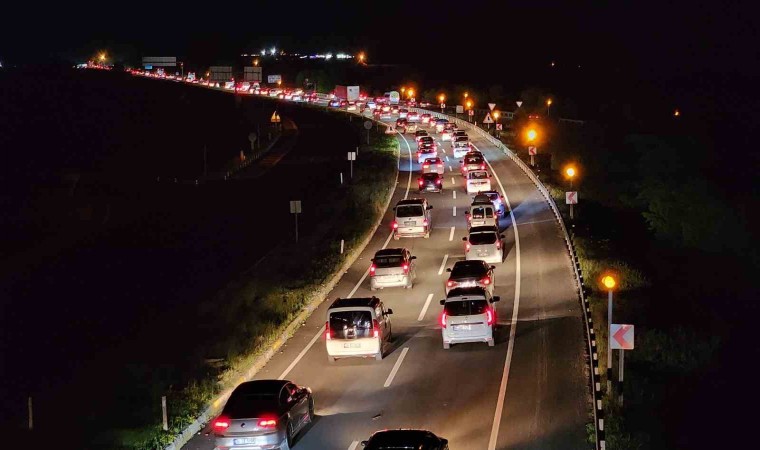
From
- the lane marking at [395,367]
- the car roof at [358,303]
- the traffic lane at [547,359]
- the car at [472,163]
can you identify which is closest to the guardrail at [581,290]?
the traffic lane at [547,359]

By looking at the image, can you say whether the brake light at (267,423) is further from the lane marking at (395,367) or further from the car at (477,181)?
the car at (477,181)

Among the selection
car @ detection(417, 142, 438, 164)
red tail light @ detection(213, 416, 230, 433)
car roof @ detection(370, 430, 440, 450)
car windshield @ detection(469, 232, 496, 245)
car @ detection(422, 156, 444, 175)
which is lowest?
red tail light @ detection(213, 416, 230, 433)

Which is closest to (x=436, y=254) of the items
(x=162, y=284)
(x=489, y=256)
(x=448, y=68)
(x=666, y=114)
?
(x=489, y=256)

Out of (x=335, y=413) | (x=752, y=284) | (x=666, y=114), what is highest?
(x=666, y=114)

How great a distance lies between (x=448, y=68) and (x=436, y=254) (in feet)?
517

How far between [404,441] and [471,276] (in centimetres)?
1660

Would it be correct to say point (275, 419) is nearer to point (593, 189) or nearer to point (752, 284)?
point (752, 284)

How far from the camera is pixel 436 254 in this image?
40188mm

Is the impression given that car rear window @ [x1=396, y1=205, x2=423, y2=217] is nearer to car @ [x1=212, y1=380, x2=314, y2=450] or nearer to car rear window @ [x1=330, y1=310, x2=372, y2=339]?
car rear window @ [x1=330, y1=310, x2=372, y2=339]

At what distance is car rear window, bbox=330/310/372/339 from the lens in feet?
80.5

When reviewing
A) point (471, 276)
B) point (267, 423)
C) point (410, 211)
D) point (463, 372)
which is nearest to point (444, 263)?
point (410, 211)

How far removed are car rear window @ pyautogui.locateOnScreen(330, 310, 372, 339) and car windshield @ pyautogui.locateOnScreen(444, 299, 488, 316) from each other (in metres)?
2.38

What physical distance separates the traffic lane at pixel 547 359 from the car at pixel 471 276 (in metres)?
1.43

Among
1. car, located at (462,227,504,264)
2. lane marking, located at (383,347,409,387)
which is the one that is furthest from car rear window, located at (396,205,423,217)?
lane marking, located at (383,347,409,387)
